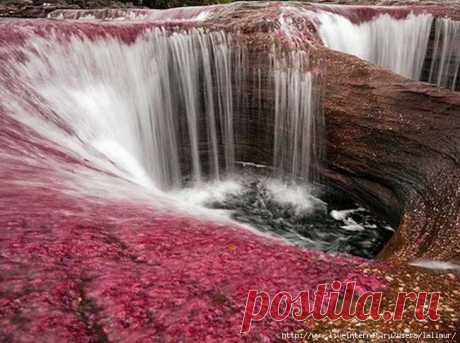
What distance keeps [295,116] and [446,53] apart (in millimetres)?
11290

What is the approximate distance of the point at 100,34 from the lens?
997 centimetres

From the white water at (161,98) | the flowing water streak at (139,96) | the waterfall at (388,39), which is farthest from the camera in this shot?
the waterfall at (388,39)

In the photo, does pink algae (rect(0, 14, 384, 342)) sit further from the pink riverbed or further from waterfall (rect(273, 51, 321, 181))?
waterfall (rect(273, 51, 321, 181))

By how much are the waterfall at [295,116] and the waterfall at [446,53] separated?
9.98m

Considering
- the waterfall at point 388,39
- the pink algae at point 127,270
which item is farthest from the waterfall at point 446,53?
the pink algae at point 127,270

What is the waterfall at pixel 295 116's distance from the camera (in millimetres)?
10672

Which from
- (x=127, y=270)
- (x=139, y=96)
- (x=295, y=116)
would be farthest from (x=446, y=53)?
(x=127, y=270)

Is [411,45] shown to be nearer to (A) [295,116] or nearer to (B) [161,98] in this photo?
(A) [295,116]

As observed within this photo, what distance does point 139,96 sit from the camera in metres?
10.8

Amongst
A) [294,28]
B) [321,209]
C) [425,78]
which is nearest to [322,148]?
[321,209]

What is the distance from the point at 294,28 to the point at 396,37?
8.16 meters

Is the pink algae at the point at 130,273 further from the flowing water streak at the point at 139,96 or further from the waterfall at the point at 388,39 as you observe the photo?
the waterfall at the point at 388,39

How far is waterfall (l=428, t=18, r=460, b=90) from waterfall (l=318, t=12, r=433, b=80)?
50 centimetres

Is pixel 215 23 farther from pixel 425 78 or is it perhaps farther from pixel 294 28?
pixel 425 78
